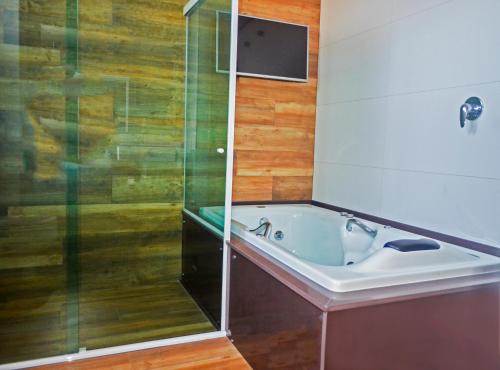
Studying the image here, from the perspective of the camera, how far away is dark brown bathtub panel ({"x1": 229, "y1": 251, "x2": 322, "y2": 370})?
1467mm

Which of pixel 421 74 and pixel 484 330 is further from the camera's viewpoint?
pixel 421 74

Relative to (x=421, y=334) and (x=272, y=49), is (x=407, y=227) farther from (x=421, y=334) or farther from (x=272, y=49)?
(x=272, y=49)

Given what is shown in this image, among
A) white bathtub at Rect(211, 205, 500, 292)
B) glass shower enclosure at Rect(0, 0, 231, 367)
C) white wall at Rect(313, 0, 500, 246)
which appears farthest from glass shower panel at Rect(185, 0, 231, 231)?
white wall at Rect(313, 0, 500, 246)

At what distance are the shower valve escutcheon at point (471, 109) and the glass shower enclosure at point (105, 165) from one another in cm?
119

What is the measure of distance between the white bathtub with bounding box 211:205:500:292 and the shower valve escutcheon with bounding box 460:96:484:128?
1.98 feet

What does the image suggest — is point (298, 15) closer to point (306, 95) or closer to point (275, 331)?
point (306, 95)

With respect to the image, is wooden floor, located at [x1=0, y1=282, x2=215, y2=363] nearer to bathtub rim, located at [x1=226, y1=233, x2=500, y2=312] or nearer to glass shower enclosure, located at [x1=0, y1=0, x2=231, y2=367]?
glass shower enclosure, located at [x1=0, y1=0, x2=231, y2=367]

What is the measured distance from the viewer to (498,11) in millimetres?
1803

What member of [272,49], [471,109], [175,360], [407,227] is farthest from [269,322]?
Answer: [272,49]

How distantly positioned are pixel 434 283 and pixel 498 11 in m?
1.21

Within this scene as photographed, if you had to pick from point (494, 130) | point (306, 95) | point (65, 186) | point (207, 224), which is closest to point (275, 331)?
point (207, 224)

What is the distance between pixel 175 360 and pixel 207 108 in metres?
1.50

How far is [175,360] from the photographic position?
206 centimetres

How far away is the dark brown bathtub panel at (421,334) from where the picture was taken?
4.59 feet
